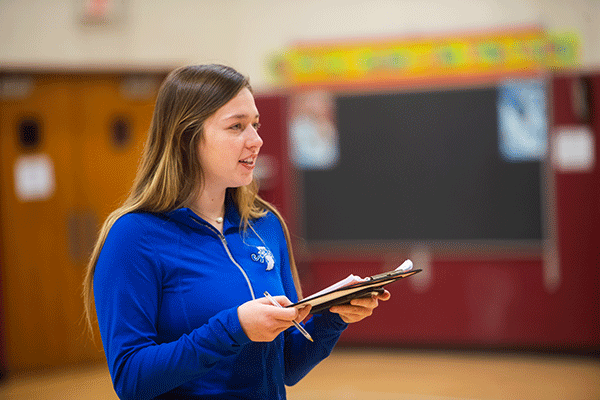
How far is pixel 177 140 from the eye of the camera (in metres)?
1.30

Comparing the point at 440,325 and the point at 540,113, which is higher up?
the point at 540,113

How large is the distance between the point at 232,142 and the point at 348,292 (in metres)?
0.41

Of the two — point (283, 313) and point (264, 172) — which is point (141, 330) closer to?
point (283, 313)

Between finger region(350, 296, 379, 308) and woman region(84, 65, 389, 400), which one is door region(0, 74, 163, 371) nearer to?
woman region(84, 65, 389, 400)

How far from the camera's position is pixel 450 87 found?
4582 millimetres

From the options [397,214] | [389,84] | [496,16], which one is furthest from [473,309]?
[496,16]

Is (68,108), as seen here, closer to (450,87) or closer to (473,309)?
(450,87)

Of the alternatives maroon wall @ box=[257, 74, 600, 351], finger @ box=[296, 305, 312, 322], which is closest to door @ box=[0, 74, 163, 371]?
maroon wall @ box=[257, 74, 600, 351]

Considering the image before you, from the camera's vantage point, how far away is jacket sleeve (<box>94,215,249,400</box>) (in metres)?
1.11

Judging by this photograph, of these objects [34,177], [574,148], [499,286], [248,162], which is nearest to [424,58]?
[574,148]

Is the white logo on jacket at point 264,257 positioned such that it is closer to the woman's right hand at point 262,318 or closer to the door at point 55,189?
the woman's right hand at point 262,318

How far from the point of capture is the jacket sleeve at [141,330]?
1.11m

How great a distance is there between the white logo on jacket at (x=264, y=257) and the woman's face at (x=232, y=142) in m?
0.17

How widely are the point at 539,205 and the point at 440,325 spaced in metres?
1.19
